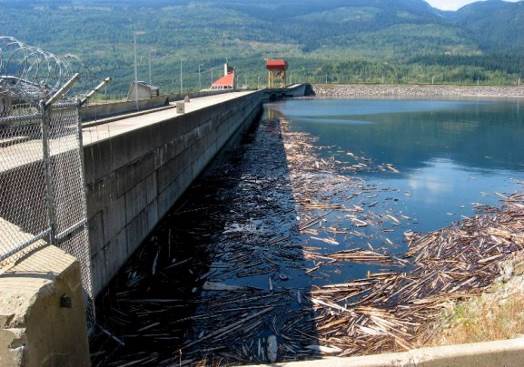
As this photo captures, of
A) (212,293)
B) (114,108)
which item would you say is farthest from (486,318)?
(114,108)

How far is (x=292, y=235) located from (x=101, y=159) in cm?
615

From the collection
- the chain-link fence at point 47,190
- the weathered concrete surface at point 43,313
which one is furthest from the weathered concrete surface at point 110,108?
the weathered concrete surface at point 43,313

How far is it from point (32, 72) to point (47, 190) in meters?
2.95

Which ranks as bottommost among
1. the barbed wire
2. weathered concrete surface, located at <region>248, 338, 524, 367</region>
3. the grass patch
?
the grass patch

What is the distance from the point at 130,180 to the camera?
12922 mm

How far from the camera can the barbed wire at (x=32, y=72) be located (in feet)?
24.9

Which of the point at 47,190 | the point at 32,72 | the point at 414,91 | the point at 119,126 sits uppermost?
the point at 32,72

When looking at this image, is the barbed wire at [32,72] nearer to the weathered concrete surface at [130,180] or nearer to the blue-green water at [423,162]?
the weathered concrete surface at [130,180]

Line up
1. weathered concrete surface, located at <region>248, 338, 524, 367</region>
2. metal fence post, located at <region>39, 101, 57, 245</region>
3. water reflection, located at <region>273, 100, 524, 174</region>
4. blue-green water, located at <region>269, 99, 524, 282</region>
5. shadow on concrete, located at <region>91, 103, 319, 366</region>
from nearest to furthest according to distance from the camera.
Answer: weathered concrete surface, located at <region>248, 338, 524, 367</region> → metal fence post, located at <region>39, 101, 57, 245</region> → shadow on concrete, located at <region>91, 103, 319, 366</region> → blue-green water, located at <region>269, 99, 524, 282</region> → water reflection, located at <region>273, 100, 524, 174</region>

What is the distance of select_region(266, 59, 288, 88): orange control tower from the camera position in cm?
12669

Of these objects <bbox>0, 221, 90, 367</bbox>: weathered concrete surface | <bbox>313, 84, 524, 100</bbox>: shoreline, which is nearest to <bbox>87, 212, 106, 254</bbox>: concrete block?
<bbox>0, 221, 90, 367</bbox>: weathered concrete surface

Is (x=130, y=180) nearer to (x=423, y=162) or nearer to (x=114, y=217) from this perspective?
(x=114, y=217)

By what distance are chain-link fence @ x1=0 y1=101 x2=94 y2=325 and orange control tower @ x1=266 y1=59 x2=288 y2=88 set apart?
4716 inches

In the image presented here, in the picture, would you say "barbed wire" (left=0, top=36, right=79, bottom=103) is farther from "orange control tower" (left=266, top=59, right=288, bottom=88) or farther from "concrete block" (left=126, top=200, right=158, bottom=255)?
"orange control tower" (left=266, top=59, right=288, bottom=88)
